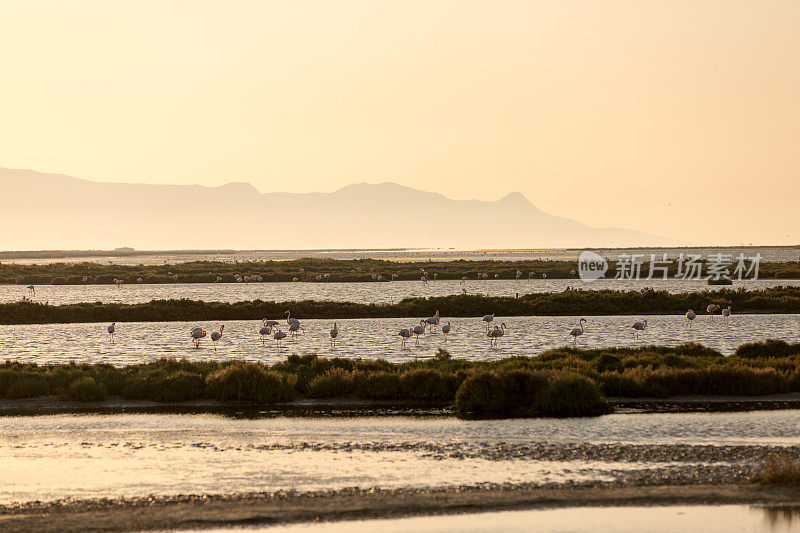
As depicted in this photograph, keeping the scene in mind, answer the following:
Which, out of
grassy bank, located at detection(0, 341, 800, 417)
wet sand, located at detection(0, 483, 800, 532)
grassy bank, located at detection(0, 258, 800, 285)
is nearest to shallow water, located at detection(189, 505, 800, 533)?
wet sand, located at detection(0, 483, 800, 532)

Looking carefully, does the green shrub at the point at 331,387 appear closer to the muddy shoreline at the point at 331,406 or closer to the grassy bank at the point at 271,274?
the muddy shoreline at the point at 331,406

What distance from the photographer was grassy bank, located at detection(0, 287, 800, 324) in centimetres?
6156

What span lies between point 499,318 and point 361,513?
44.2m

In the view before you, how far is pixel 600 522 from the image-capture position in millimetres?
15383

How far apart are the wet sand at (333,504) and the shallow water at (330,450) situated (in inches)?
28.0

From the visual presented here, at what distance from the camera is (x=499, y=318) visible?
59.7 metres

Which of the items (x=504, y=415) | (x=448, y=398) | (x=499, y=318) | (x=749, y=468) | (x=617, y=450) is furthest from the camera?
(x=499, y=318)

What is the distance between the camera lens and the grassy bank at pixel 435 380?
2689 centimetres

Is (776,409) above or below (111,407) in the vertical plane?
above

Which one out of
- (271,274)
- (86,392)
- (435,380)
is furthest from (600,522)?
(271,274)

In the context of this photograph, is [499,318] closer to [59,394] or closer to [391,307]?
[391,307]

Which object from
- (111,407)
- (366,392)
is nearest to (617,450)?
(366,392)

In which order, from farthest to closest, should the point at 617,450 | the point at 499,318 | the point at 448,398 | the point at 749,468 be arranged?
the point at 499,318 < the point at 448,398 < the point at 617,450 < the point at 749,468

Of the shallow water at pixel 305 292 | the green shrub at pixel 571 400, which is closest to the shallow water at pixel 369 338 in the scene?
the green shrub at pixel 571 400
